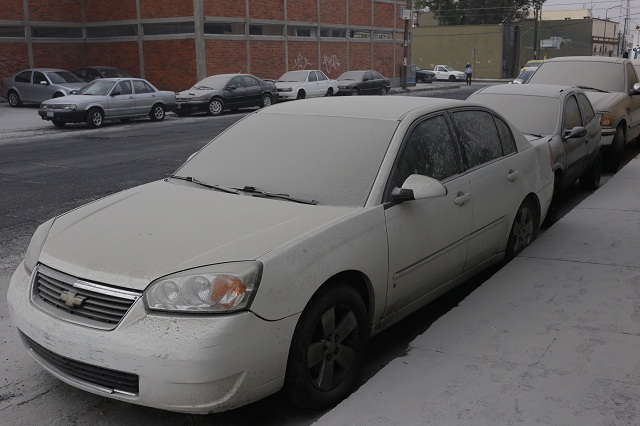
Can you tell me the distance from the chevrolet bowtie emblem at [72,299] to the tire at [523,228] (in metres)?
3.76

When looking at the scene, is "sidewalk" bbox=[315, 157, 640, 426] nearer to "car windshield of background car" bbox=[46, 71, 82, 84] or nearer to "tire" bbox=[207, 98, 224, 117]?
"tire" bbox=[207, 98, 224, 117]

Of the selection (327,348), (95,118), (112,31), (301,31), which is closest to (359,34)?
(301,31)

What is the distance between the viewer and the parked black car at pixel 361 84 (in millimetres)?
33844

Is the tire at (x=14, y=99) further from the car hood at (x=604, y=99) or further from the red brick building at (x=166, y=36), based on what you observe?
the car hood at (x=604, y=99)

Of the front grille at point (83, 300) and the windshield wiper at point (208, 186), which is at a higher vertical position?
the windshield wiper at point (208, 186)

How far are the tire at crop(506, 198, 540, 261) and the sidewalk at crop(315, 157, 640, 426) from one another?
0.43 feet

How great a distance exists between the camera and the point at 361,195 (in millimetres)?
4285

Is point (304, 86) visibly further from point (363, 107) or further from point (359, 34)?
point (363, 107)

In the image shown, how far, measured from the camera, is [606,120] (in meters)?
11.0

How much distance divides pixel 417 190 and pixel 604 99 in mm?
8624

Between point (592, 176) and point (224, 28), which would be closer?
point (592, 176)

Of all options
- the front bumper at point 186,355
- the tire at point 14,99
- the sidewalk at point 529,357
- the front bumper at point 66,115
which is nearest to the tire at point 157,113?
the front bumper at point 66,115

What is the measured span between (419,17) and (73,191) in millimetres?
87619

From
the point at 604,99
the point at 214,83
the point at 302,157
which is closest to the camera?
the point at 302,157
